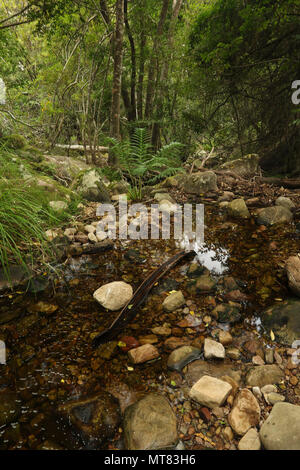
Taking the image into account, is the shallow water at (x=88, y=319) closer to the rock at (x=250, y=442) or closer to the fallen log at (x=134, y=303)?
the fallen log at (x=134, y=303)

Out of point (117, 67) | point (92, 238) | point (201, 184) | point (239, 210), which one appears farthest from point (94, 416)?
point (117, 67)

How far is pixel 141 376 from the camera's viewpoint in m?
1.30

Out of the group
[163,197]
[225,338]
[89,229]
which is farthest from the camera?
[163,197]

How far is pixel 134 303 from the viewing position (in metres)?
1.77

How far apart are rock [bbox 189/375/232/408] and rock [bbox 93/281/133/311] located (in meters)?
0.74

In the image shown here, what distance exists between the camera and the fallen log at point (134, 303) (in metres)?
1.51

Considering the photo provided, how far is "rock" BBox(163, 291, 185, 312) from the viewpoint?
1.76 metres

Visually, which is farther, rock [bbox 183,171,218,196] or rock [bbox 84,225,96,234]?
rock [bbox 183,171,218,196]

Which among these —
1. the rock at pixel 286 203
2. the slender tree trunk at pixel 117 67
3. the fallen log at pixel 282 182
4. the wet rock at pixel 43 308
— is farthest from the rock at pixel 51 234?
the fallen log at pixel 282 182

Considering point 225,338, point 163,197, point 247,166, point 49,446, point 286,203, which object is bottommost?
A: point 49,446

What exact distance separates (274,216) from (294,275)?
1.42 metres

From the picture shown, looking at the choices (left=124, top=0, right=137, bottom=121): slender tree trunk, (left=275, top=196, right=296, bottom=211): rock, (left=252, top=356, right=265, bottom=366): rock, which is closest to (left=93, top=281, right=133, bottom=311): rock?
(left=252, top=356, right=265, bottom=366): rock

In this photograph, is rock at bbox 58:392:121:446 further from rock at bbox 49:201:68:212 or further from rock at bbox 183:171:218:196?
rock at bbox 183:171:218:196

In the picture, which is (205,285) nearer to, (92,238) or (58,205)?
(92,238)
